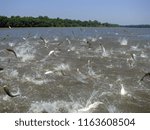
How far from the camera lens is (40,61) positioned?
79.9 feet

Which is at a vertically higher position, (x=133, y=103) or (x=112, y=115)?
(x=112, y=115)

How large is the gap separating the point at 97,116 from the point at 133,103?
15.9 ft

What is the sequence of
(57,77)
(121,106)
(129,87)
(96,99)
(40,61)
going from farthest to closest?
(40,61), (57,77), (129,87), (96,99), (121,106)

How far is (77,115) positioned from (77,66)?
43.6 feet

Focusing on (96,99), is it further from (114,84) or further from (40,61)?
(40,61)

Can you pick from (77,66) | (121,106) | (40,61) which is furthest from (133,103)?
(40,61)

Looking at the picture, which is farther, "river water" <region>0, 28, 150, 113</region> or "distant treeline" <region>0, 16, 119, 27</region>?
"distant treeline" <region>0, 16, 119, 27</region>

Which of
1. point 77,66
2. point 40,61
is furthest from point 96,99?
point 40,61

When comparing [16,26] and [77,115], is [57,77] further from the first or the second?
[16,26]

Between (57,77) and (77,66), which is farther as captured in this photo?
(77,66)

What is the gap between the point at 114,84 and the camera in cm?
1644

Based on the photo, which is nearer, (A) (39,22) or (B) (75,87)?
(B) (75,87)

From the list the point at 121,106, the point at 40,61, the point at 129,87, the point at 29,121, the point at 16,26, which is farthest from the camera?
the point at 16,26

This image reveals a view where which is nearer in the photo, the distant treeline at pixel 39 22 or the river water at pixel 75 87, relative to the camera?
the river water at pixel 75 87
